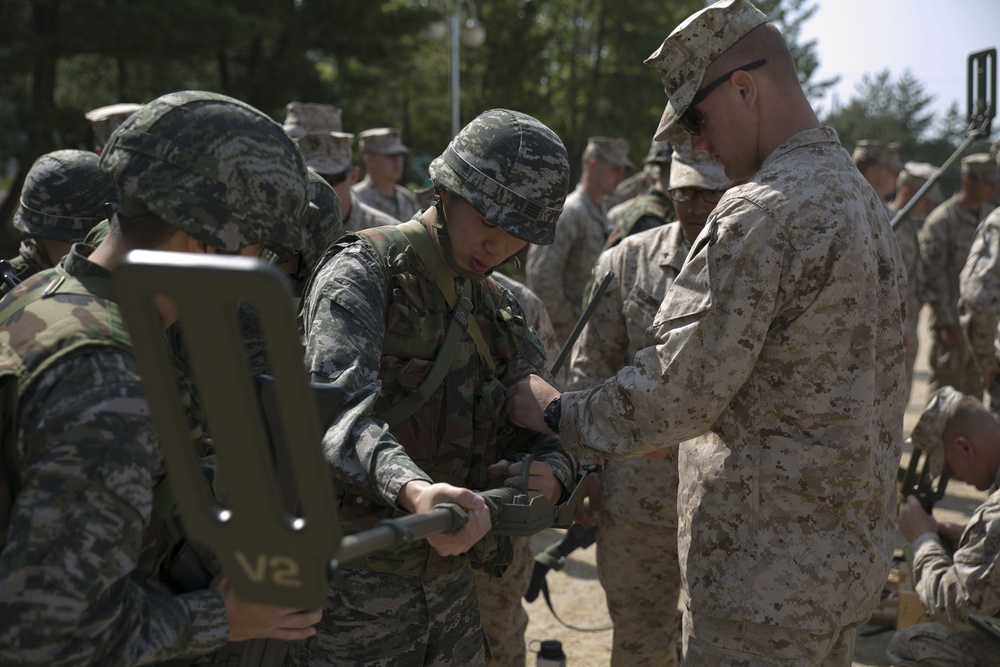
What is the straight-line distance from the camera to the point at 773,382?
2.91 m

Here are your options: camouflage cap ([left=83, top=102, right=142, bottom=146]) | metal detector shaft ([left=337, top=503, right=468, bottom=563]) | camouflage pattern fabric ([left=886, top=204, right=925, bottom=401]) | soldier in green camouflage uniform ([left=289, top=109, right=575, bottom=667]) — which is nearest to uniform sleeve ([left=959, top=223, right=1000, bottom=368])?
camouflage pattern fabric ([left=886, top=204, right=925, bottom=401])

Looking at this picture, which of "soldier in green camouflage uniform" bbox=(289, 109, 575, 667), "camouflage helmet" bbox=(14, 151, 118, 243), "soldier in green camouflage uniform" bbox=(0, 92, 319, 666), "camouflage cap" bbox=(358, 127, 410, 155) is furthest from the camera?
"camouflage cap" bbox=(358, 127, 410, 155)

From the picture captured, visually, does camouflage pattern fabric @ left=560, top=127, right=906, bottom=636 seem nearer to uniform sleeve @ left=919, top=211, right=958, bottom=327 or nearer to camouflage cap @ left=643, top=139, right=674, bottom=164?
camouflage cap @ left=643, top=139, right=674, bottom=164

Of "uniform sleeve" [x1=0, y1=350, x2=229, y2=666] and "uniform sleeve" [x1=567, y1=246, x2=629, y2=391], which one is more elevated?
"uniform sleeve" [x1=0, y1=350, x2=229, y2=666]

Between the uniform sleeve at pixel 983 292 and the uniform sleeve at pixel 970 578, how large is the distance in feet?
11.8

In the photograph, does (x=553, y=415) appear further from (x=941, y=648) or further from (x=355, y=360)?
(x=941, y=648)

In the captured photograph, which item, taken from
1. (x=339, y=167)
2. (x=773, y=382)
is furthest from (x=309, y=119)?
(x=773, y=382)

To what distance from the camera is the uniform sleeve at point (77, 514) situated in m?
1.81

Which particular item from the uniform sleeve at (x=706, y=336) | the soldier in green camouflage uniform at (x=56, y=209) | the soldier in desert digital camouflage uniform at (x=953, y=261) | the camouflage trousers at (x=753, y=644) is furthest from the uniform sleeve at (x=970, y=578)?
the soldier in desert digital camouflage uniform at (x=953, y=261)

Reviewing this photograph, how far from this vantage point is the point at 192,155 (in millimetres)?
2121

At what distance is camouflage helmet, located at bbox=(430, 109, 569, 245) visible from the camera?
304cm

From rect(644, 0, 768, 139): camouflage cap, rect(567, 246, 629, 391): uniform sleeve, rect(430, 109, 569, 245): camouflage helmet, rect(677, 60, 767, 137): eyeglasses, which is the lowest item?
rect(567, 246, 629, 391): uniform sleeve

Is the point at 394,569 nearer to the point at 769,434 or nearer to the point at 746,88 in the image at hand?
Answer: the point at 769,434

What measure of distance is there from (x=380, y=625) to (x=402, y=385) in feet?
2.40
